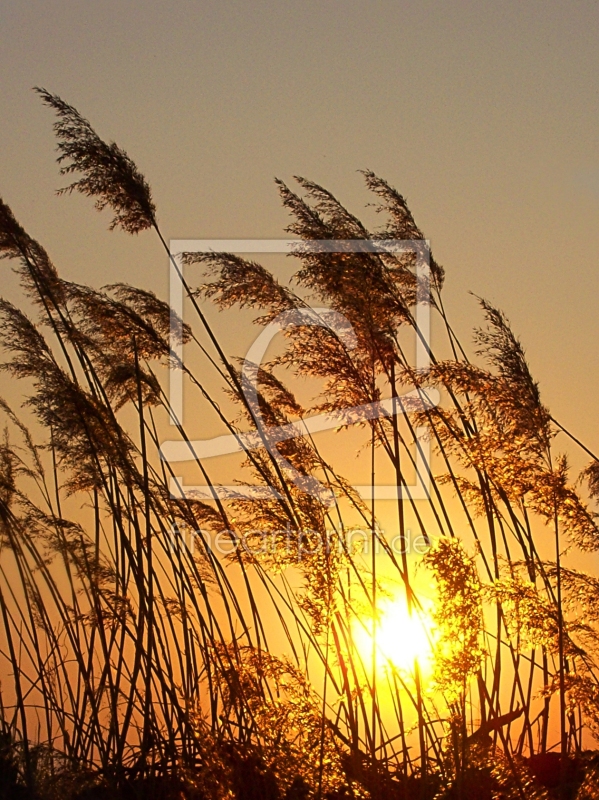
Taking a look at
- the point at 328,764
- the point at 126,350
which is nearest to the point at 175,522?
the point at 126,350

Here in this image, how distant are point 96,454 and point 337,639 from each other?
54.9 inches

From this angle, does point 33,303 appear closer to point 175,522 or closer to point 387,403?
point 175,522

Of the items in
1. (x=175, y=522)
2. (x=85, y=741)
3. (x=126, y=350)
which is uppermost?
(x=126, y=350)

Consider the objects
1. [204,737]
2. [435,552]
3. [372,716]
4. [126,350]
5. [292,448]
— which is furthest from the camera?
[126,350]

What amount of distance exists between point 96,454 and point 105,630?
814 mm

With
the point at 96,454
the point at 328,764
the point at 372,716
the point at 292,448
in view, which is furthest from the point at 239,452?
the point at 328,764

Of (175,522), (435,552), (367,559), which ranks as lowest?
(435,552)

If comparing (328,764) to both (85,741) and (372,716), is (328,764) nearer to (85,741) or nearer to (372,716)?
(372,716)

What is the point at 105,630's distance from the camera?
4.36 metres

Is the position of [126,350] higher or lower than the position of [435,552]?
higher

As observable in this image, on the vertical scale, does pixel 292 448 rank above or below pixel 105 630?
above

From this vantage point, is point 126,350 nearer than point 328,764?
No

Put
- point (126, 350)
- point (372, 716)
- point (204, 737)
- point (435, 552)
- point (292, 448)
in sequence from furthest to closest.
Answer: point (126, 350) → point (292, 448) → point (372, 716) → point (204, 737) → point (435, 552)

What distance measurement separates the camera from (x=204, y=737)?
11.4 ft
